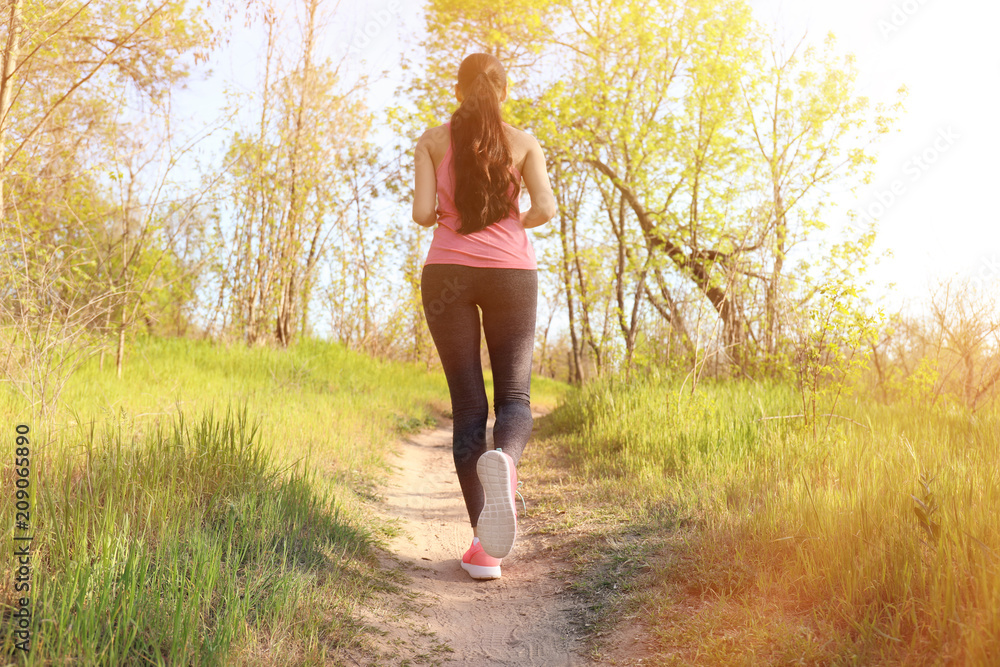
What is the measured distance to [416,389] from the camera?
8.55 m

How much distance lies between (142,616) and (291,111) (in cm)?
985

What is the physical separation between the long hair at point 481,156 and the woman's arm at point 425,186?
0.13 metres

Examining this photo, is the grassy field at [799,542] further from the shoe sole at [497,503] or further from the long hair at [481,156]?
the long hair at [481,156]

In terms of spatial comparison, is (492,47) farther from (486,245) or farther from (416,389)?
(486,245)

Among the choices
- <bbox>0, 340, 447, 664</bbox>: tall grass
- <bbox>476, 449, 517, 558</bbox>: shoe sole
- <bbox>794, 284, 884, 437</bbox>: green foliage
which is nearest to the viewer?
<bbox>0, 340, 447, 664</bbox>: tall grass

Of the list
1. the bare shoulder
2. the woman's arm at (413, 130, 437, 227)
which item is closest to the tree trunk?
the woman's arm at (413, 130, 437, 227)

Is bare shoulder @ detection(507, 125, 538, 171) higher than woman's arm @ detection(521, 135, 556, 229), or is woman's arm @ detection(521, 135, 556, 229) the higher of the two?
bare shoulder @ detection(507, 125, 538, 171)

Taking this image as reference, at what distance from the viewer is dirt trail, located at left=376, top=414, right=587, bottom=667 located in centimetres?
221

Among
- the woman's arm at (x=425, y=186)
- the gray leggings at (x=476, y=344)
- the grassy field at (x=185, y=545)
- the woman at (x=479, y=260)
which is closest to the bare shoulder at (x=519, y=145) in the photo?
the woman at (x=479, y=260)

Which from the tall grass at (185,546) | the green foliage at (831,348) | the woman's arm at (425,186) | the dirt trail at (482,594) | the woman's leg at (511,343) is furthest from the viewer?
the green foliage at (831,348)

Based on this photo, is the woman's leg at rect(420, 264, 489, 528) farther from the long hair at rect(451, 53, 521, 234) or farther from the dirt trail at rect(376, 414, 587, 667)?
the dirt trail at rect(376, 414, 587, 667)

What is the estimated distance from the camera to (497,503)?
95.0 inches

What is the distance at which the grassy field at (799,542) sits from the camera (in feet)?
5.31

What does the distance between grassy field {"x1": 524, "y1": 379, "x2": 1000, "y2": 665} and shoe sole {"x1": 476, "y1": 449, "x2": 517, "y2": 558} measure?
0.46 metres
